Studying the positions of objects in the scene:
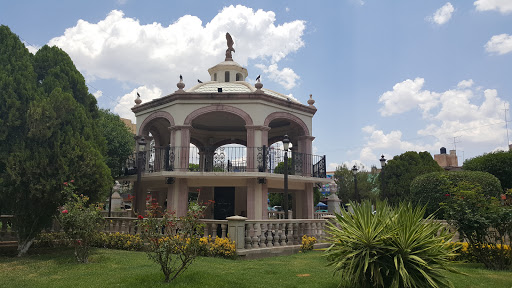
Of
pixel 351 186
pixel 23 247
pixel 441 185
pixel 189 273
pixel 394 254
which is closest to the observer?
pixel 394 254

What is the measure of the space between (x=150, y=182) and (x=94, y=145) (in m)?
5.71

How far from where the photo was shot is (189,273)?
7.97 meters

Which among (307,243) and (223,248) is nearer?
(223,248)

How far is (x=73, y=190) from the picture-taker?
36.8ft

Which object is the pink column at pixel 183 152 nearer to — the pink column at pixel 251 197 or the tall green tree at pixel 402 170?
the pink column at pixel 251 197

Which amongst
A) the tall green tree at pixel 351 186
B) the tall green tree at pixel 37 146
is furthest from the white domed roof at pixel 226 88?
the tall green tree at pixel 351 186

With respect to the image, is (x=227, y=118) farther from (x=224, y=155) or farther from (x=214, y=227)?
(x=214, y=227)

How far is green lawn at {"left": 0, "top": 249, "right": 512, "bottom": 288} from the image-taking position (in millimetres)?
7430

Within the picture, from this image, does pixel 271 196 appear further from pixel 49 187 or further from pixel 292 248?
pixel 49 187

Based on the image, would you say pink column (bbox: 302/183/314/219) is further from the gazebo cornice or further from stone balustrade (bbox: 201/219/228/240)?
stone balustrade (bbox: 201/219/228/240)

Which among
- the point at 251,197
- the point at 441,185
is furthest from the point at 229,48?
the point at 441,185

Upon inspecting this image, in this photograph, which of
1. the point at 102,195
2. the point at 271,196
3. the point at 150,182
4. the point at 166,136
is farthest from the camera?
the point at 271,196

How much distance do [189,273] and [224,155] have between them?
9451 millimetres

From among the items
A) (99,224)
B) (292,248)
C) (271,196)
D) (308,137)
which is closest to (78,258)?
(99,224)
